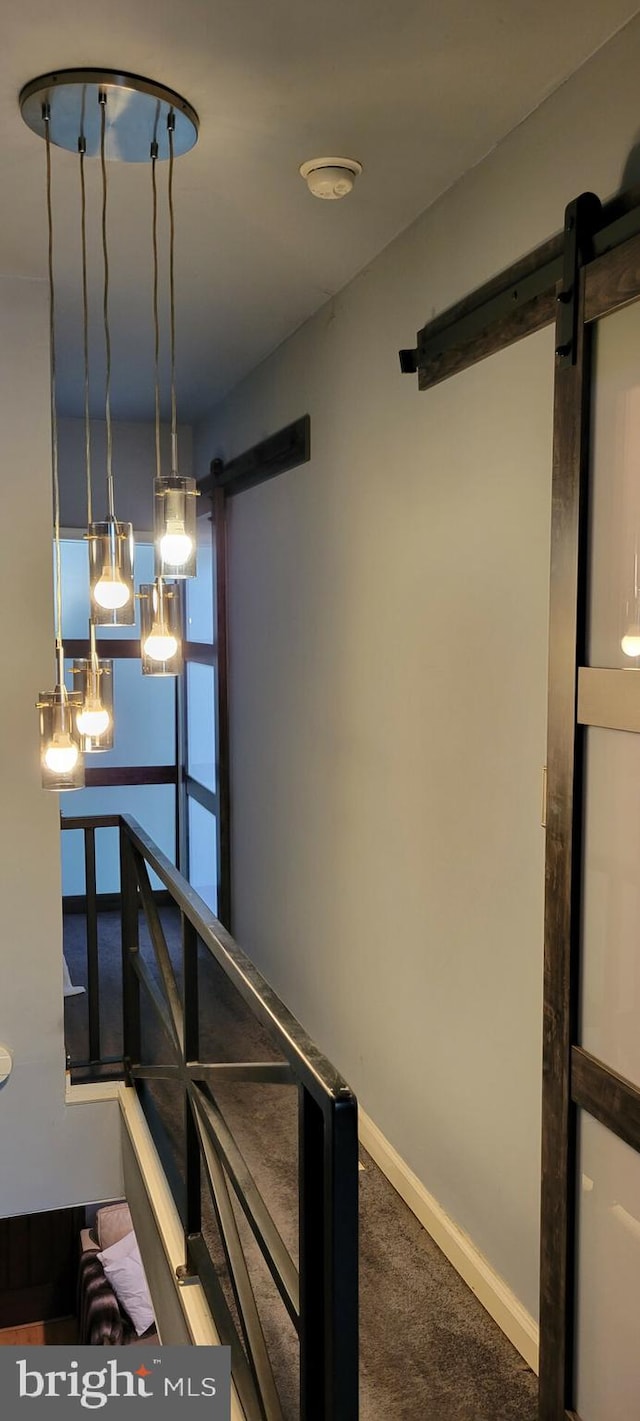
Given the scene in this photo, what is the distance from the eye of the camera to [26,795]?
3.31 meters

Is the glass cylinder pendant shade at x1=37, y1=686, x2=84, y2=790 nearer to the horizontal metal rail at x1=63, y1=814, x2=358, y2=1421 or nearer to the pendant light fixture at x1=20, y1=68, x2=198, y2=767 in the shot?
the pendant light fixture at x1=20, y1=68, x2=198, y2=767

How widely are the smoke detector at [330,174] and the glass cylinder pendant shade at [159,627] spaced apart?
39.7 inches

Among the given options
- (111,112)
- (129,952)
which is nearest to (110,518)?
(111,112)

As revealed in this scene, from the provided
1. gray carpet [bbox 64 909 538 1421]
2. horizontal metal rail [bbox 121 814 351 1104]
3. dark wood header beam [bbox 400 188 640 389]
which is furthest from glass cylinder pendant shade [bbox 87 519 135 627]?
gray carpet [bbox 64 909 538 1421]

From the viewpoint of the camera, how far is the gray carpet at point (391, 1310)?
213 centimetres

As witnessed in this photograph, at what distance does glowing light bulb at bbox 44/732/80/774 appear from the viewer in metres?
2.15

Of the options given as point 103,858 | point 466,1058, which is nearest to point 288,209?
point 466,1058

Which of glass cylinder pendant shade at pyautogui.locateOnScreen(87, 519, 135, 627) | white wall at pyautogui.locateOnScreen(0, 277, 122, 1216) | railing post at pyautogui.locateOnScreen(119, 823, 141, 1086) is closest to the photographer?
glass cylinder pendant shade at pyautogui.locateOnScreen(87, 519, 135, 627)

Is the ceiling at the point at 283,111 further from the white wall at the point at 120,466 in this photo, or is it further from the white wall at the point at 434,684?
the white wall at the point at 120,466

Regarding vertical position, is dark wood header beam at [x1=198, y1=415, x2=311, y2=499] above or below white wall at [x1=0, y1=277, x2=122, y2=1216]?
above

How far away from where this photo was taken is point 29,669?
3316 mm

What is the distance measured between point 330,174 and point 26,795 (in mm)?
1998

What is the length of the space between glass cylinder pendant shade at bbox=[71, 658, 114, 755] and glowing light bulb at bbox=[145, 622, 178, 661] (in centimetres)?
10

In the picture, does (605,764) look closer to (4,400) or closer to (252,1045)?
(4,400)
